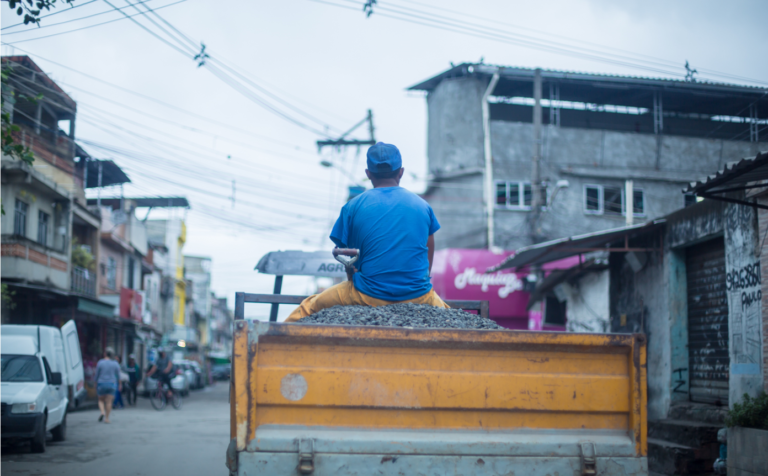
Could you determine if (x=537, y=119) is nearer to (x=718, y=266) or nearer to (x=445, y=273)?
(x=445, y=273)

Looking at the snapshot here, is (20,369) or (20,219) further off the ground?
(20,219)

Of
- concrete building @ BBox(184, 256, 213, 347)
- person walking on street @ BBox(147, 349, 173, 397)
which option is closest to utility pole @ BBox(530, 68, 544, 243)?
person walking on street @ BBox(147, 349, 173, 397)

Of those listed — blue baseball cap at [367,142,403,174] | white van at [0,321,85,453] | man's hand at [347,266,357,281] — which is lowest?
white van at [0,321,85,453]

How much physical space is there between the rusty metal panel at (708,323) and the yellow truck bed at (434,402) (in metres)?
7.79

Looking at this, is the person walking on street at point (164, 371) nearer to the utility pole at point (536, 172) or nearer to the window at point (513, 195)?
the utility pole at point (536, 172)

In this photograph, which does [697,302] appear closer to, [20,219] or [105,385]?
[105,385]

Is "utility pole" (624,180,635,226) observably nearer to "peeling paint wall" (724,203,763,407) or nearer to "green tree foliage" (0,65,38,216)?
"peeling paint wall" (724,203,763,407)

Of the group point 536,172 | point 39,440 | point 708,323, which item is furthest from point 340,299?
point 536,172

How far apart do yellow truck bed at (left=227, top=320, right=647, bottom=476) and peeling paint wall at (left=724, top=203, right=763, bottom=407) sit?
6.56 metres

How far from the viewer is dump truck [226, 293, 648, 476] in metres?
3.03

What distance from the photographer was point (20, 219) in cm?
2030

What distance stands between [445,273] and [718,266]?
13716mm

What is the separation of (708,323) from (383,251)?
Answer: 8386 mm

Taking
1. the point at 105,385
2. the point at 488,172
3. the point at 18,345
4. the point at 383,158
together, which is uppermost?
the point at 488,172
